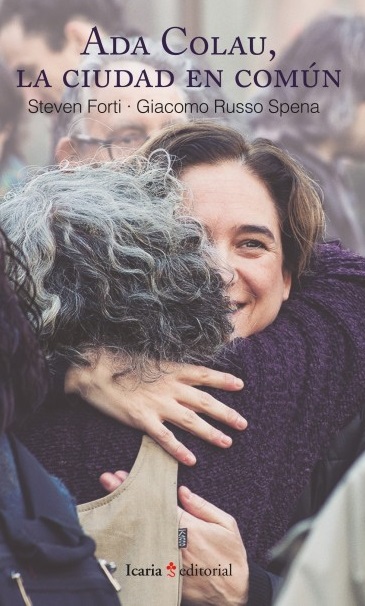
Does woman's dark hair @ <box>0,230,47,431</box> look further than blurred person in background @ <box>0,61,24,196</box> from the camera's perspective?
No

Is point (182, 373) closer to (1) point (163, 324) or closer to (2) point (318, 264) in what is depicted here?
(1) point (163, 324)

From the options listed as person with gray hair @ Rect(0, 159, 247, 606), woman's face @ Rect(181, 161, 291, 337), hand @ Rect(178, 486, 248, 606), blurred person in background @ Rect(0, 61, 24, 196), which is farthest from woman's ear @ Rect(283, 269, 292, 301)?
blurred person in background @ Rect(0, 61, 24, 196)

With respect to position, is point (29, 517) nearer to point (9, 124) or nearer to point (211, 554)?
point (211, 554)

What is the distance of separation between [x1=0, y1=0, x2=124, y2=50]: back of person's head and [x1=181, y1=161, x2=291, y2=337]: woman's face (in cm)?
200

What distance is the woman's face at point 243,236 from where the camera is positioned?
6.84 feet

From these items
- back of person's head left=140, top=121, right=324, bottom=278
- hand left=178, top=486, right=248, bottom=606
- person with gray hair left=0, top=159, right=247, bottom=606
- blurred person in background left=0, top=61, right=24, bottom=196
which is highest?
blurred person in background left=0, top=61, right=24, bottom=196

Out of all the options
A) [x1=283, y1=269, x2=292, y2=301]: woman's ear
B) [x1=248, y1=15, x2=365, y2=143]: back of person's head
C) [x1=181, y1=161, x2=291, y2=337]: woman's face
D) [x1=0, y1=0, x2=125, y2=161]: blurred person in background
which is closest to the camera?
[x1=181, y1=161, x2=291, y2=337]: woman's face

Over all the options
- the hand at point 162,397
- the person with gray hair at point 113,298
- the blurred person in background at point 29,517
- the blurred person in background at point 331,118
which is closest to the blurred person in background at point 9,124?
the blurred person in background at point 331,118

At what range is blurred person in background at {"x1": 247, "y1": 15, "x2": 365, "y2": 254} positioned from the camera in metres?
4.09

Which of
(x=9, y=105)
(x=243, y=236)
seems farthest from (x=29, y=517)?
(x=9, y=105)

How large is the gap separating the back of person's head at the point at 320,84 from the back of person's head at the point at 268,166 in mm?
1827

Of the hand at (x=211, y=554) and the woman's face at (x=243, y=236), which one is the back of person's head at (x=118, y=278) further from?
the hand at (x=211, y=554)

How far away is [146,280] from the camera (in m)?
1.83

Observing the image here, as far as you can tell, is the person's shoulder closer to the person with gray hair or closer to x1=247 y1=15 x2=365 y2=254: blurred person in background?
the person with gray hair
